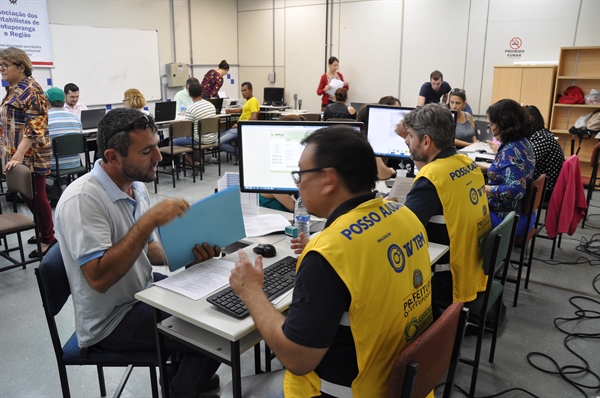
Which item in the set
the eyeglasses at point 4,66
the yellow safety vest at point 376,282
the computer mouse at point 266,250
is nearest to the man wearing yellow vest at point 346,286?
the yellow safety vest at point 376,282

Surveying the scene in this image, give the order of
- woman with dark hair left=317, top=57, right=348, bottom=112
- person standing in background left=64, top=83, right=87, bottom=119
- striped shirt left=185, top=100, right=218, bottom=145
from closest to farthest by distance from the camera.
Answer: person standing in background left=64, top=83, right=87, bottom=119 < striped shirt left=185, top=100, right=218, bottom=145 < woman with dark hair left=317, top=57, right=348, bottom=112

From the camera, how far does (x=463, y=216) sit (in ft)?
6.54

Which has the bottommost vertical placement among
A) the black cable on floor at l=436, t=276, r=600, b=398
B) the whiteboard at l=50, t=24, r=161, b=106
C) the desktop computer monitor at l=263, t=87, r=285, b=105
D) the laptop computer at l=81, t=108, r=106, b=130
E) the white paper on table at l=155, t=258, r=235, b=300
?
the black cable on floor at l=436, t=276, r=600, b=398

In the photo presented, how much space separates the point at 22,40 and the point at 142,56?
2.09 m

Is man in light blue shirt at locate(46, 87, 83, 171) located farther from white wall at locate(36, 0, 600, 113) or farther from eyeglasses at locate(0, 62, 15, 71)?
white wall at locate(36, 0, 600, 113)

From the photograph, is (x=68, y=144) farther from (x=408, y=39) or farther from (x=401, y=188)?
(x=408, y=39)

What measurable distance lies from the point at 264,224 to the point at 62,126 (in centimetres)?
354

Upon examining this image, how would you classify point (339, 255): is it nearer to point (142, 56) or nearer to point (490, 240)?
point (490, 240)

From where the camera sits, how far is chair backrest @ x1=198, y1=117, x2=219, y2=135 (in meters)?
6.36

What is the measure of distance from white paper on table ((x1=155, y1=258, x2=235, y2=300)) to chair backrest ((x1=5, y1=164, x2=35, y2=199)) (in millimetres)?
2052

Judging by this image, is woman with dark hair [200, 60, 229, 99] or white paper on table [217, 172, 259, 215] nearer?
white paper on table [217, 172, 259, 215]

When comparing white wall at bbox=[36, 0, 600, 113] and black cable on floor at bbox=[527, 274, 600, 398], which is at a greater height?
white wall at bbox=[36, 0, 600, 113]

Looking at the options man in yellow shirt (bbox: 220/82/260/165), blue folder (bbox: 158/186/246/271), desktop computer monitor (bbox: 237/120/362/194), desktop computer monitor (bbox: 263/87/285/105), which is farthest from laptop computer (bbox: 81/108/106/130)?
blue folder (bbox: 158/186/246/271)

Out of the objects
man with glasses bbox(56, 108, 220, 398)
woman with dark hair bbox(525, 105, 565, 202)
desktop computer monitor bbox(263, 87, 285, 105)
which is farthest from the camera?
desktop computer monitor bbox(263, 87, 285, 105)
